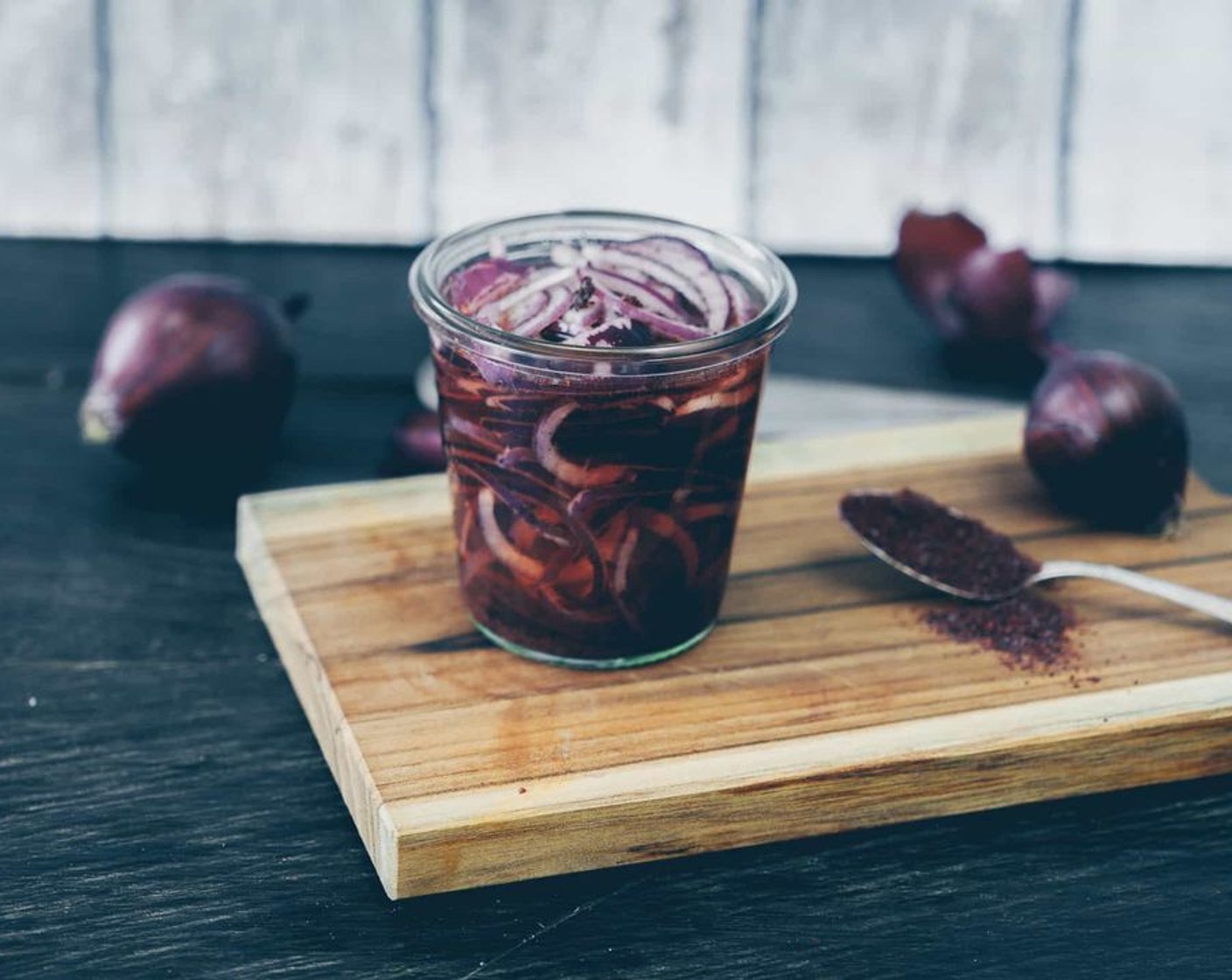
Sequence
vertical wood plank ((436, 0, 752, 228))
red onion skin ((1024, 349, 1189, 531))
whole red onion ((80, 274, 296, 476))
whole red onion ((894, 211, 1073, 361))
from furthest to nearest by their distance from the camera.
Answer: vertical wood plank ((436, 0, 752, 228)) < whole red onion ((894, 211, 1073, 361)) < whole red onion ((80, 274, 296, 476)) < red onion skin ((1024, 349, 1189, 531))

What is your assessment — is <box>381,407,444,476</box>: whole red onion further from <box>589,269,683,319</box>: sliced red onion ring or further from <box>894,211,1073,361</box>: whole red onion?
<box>894,211,1073,361</box>: whole red onion

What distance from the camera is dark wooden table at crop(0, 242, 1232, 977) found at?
1037 mm

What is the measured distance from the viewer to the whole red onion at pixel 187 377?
152 cm

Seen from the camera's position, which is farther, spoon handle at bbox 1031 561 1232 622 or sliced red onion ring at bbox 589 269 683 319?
spoon handle at bbox 1031 561 1232 622

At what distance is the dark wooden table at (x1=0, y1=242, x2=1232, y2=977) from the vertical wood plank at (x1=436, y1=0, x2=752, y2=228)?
2.88ft

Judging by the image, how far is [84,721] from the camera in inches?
48.4

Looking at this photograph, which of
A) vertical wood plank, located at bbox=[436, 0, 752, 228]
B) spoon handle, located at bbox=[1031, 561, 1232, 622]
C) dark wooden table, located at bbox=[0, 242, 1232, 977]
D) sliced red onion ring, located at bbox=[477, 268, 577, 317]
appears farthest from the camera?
vertical wood plank, located at bbox=[436, 0, 752, 228]

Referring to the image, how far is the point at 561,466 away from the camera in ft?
3.68

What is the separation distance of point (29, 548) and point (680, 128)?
3.54ft

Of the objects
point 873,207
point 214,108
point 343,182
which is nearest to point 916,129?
point 873,207

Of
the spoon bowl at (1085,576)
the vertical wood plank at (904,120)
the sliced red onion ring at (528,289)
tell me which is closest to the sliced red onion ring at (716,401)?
the sliced red onion ring at (528,289)

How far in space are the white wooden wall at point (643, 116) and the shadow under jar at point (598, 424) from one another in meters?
1.00

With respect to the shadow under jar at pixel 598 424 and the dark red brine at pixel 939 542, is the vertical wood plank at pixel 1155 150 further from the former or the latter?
the shadow under jar at pixel 598 424

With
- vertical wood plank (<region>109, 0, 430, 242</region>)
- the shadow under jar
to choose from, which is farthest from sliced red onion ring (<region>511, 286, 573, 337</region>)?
vertical wood plank (<region>109, 0, 430, 242</region>)
